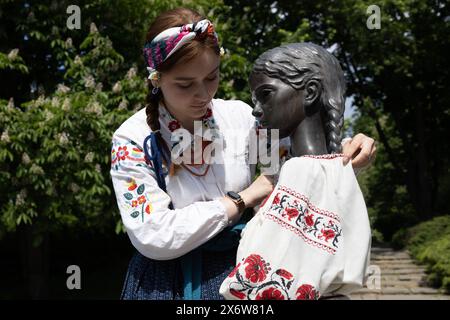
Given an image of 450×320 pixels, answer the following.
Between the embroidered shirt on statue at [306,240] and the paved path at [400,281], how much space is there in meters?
4.68

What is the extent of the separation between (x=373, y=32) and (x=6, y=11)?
7.20 m

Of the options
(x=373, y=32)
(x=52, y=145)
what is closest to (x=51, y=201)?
(x=52, y=145)

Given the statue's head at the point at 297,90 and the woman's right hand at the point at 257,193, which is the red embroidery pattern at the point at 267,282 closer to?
the woman's right hand at the point at 257,193

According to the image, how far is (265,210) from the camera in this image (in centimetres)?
170

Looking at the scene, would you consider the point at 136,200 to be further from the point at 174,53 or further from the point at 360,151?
the point at 360,151

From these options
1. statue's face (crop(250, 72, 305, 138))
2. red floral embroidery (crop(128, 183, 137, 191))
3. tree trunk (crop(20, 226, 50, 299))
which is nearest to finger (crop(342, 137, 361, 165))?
statue's face (crop(250, 72, 305, 138))

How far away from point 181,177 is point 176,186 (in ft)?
0.13

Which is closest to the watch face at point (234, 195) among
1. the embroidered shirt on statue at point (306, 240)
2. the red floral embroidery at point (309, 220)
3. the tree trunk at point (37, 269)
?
the embroidered shirt on statue at point (306, 240)

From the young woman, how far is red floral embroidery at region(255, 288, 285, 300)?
10.8 inches

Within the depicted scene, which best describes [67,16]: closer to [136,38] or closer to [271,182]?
[136,38]

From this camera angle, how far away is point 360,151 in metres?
1.87

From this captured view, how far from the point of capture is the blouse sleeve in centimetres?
178
